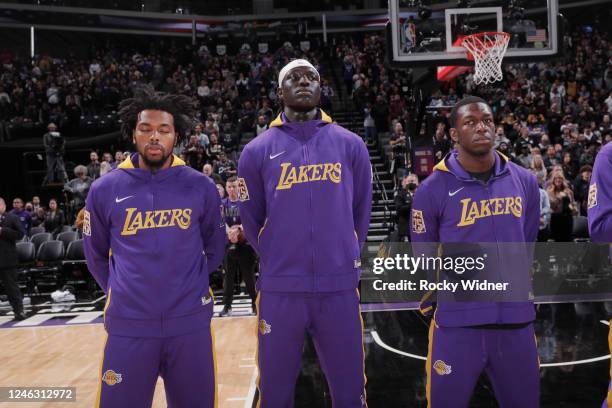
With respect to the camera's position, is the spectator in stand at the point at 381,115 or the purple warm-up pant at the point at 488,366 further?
the spectator in stand at the point at 381,115

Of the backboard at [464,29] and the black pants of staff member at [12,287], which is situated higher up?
the backboard at [464,29]

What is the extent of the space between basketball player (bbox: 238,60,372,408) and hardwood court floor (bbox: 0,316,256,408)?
1831 millimetres

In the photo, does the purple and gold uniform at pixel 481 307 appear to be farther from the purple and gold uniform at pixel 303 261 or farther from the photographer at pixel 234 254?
the photographer at pixel 234 254

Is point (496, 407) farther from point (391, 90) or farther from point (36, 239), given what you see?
point (391, 90)

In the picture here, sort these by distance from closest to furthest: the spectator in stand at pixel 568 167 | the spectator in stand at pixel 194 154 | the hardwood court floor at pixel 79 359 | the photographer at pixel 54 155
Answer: the hardwood court floor at pixel 79 359
the spectator in stand at pixel 568 167
the spectator in stand at pixel 194 154
the photographer at pixel 54 155

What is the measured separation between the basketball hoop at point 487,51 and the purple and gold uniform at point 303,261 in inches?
243

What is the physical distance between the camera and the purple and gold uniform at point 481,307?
299cm

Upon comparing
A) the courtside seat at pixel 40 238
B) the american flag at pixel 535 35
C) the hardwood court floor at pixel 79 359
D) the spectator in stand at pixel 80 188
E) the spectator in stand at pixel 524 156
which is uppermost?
the american flag at pixel 535 35

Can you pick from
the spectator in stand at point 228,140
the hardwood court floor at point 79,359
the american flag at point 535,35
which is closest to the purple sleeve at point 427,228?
the hardwood court floor at point 79,359

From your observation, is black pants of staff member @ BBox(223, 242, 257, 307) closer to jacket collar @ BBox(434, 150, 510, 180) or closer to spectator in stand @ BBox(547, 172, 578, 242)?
spectator in stand @ BBox(547, 172, 578, 242)

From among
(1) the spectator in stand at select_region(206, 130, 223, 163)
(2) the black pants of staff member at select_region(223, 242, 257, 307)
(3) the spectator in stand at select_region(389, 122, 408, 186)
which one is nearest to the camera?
(2) the black pants of staff member at select_region(223, 242, 257, 307)

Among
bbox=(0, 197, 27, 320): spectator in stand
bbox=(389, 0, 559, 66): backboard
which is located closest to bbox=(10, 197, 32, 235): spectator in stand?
bbox=(0, 197, 27, 320): spectator in stand

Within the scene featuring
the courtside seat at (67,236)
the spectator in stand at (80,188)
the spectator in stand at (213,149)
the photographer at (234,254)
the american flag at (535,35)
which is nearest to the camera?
the photographer at (234,254)

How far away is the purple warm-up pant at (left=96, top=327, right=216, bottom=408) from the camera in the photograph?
296 cm
